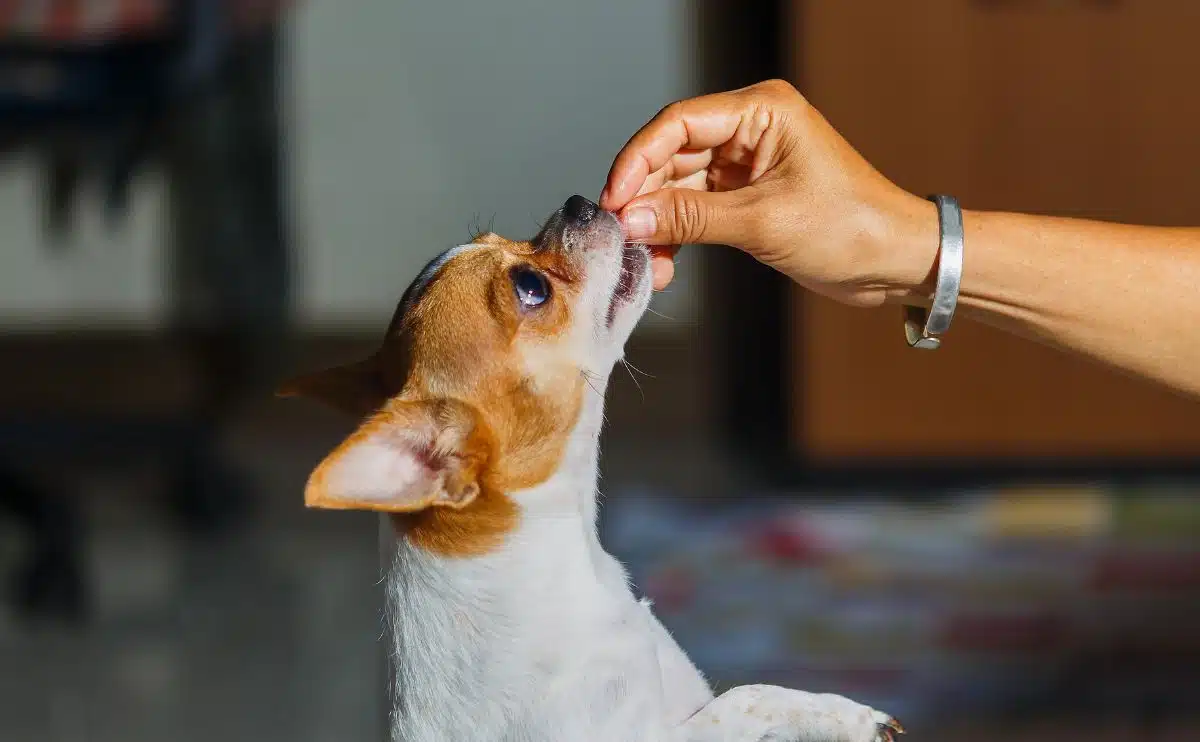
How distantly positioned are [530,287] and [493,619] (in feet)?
1.75

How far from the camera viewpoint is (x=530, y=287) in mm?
2209

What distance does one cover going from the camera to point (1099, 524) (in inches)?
183

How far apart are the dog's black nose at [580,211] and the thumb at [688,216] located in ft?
0.36

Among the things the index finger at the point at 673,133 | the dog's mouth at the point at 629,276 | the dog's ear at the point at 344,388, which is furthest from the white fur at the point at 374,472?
the index finger at the point at 673,133

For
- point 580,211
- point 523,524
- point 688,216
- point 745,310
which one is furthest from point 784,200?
point 745,310

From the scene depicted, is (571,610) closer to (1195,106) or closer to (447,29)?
(1195,106)

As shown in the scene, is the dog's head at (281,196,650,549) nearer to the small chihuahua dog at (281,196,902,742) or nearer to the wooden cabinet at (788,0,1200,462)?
the small chihuahua dog at (281,196,902,742)

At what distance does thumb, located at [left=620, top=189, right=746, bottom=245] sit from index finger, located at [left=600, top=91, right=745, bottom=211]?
0.14 ft

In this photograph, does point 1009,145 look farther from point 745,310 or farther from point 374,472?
point 374,472

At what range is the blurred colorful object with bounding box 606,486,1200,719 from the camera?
14.1 feet

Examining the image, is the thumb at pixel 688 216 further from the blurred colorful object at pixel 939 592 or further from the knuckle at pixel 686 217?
the blurred colorful object at pixel 939 592

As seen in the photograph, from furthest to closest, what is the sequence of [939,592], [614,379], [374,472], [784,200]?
[614,379] < [939,592] < [784,200] < [374,472]

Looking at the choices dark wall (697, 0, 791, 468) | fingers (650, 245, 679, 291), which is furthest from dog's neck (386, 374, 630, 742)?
dark wall (697, 0, 791, 468)

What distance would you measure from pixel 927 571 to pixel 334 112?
2.96 metres
